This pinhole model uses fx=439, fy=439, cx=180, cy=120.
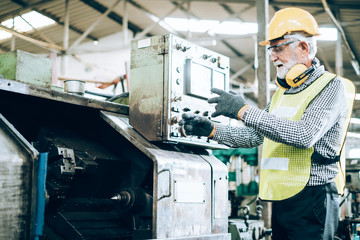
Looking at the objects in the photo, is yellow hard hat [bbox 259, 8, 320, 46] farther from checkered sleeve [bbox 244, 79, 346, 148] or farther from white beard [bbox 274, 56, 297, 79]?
checkered sleeve [bbox 244, 79, 346, 148]

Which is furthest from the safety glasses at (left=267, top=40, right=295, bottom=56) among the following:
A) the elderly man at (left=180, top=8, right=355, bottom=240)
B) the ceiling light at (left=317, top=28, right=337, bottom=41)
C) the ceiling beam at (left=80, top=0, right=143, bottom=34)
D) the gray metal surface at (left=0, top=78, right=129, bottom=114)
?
the ceiling beam at (left=80, top=0, right=143, bottom=34)

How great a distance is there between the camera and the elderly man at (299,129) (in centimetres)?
197

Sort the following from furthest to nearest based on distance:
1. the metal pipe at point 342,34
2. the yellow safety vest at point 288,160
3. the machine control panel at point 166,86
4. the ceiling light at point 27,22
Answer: the ceiling light at point 27,22
the metal pipe at point 342,34
the machine control panel at point 166,86
the yellow safety vest at point 288,160

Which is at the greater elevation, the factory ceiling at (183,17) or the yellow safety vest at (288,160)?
the factory ceiling at (183,17)

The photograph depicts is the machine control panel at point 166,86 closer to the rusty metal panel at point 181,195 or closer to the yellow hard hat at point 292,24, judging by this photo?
the rusty metal panel at point 181,195

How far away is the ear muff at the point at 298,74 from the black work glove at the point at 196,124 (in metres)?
0.49

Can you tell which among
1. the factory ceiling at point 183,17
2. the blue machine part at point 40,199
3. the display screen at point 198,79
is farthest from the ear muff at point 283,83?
the factory ceiling at point 183,17

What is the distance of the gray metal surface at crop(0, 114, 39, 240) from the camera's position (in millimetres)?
1917

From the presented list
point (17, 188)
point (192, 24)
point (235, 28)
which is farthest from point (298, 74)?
point (192, 24)

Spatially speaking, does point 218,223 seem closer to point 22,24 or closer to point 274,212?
point 274,212

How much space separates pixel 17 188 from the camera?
197 cm

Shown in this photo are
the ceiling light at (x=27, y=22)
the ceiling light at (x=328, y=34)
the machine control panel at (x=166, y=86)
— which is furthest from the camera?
the ceiling light at (x=27, y=22)

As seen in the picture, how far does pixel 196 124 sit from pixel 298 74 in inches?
23.1

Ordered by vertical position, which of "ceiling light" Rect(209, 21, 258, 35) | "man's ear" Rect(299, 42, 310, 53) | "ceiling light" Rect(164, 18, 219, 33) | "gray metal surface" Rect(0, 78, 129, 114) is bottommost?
"gray metal surface" Rect(0, 78, 129, 114)
